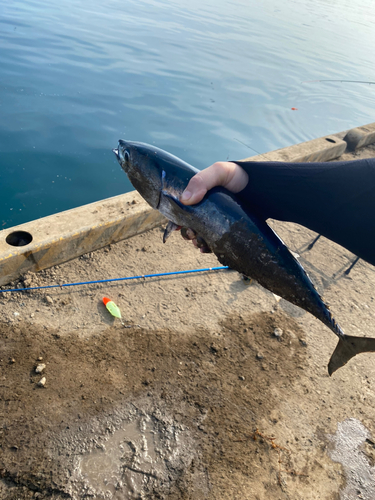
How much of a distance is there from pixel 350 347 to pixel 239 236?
43.3 inches

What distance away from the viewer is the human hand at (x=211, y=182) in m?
2.48

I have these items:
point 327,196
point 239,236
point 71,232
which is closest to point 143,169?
point 239,236

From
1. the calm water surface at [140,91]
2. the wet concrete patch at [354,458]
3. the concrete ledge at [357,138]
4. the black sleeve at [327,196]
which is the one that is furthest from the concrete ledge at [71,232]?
the concrete ledge at [357,138]

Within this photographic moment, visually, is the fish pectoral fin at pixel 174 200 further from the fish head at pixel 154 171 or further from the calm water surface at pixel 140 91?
the calm water surface at pixel 140 91

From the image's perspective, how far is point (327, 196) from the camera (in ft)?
8.18

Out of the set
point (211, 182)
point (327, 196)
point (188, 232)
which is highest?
point (327, 196)

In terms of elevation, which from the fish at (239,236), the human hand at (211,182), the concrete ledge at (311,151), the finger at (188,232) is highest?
the human hand at (211,182)

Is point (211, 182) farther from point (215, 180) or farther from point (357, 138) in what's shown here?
point (357, 138)

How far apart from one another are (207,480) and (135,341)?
4.94 feet

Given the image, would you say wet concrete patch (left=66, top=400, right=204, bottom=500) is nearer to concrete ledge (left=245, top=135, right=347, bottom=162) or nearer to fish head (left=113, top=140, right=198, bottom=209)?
fish head (left=113, top=140, right=198, bottom=209)

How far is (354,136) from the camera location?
29.1 feet

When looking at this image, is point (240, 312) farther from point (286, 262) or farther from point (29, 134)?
point (29, 134)

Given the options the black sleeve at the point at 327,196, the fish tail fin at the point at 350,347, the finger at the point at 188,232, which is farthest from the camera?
the finger at the point at 188,232

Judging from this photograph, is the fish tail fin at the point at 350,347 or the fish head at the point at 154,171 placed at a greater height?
the fish head at the point at 154,171
